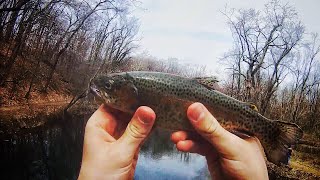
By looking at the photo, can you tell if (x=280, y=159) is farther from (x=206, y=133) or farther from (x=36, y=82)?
(x=36, y=82)

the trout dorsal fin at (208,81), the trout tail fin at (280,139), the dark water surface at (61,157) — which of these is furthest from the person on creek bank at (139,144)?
the dark water surface at (61,157)

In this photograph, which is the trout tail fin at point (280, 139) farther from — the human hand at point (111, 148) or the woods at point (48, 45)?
the woods at point (48, 45)

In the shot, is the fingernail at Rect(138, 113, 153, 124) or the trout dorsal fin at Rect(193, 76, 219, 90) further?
the trout dorsal fin at Rect(193, 76, 219, 90)

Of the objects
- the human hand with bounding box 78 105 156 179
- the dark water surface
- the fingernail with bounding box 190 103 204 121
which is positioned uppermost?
the fingernail with bounding box 190 103 204 121

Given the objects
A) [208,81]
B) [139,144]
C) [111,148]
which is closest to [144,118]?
[139,144]

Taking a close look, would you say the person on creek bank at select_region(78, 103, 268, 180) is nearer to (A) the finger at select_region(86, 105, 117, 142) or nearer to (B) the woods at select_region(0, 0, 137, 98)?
(A) the finger at select_region(86, 105, 117, 142)

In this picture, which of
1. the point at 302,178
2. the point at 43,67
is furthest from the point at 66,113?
the point at 302,178

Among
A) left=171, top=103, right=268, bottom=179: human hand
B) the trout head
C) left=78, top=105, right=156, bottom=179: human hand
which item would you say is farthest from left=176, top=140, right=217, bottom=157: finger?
the trout head
